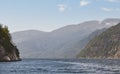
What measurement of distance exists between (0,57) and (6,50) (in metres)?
11.0

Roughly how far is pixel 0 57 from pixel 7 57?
38.4ft

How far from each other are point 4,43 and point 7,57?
8.13 metres

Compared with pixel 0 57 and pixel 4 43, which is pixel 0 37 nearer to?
pixel 4 43

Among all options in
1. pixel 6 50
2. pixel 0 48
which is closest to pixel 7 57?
pixel 6 50

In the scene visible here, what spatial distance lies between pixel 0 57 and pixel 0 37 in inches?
653

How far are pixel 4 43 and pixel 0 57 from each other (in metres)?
13.4

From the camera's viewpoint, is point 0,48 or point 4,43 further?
point 4,43

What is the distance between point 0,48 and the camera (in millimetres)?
181500

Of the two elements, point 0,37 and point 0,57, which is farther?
point 0,37

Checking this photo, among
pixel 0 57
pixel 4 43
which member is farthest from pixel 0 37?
pixel 0 57

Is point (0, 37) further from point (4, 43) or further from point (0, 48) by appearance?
point (0, 48)

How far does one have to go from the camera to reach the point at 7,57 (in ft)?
648

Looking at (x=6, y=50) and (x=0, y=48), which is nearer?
(x=0, y=48)

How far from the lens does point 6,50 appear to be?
196m
